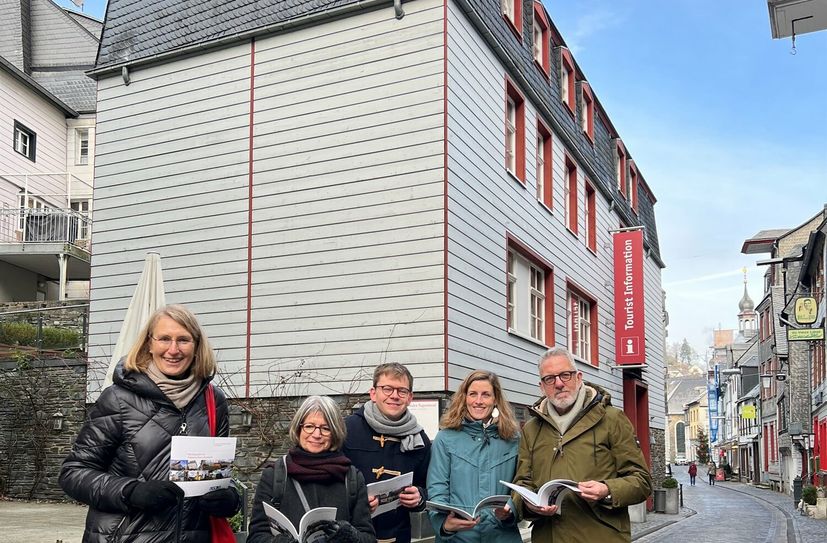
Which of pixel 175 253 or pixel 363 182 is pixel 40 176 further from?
pixel 363 182

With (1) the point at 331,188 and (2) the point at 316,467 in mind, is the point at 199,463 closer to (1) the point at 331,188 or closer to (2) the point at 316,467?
(2) the point at 316,467

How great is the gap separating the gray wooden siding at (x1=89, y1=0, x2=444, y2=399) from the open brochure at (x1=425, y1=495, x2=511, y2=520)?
23.9 ft

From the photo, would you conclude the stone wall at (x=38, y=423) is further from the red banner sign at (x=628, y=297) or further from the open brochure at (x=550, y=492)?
the red banner sign at (x=628, y=297)

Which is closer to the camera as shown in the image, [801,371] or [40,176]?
[40,176]

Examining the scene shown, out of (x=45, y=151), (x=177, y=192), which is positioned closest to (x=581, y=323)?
(x=177, y=192)

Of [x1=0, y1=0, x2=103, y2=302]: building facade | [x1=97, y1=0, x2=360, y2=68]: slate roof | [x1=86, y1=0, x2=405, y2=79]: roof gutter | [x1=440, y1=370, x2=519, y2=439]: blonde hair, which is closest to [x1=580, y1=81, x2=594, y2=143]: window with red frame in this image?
[x1=86, y1=0, x2=405, y2=79]: roof gutter

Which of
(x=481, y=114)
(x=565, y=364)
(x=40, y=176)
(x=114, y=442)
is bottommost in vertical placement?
(x=114, y=442)

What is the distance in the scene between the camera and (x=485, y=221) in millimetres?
14141

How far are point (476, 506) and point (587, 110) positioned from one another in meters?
18.1

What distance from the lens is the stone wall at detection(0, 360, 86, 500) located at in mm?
15719

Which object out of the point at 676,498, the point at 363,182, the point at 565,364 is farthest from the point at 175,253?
the point at 676,498

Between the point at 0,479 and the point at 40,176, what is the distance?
1283 cm

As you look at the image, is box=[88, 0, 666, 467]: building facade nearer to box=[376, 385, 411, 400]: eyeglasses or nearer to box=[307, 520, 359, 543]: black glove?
box=[376, 385, 411, 400]: eyeglasses

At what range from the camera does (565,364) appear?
4.84m
